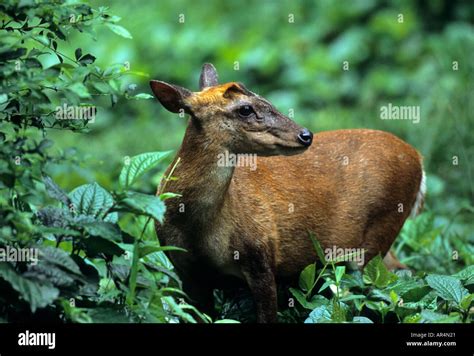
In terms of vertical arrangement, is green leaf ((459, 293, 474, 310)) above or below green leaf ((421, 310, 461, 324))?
above

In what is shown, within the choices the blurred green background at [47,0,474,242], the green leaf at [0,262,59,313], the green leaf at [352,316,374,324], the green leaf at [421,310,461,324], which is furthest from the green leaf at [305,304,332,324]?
the blurred green background at [47,0,474,242]

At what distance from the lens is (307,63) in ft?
42.9

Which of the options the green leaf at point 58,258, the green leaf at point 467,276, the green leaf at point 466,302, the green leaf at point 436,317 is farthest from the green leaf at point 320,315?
the green leaf at point 58,258

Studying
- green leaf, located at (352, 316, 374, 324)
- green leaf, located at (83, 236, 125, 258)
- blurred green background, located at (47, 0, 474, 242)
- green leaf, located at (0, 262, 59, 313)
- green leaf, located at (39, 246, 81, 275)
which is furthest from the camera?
blurred green background, located at (47, 0, 474, 242)

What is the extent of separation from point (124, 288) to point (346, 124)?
19.7 feet

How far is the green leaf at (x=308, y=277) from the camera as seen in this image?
5914 millimetres

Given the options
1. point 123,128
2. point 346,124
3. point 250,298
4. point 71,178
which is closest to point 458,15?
point 346,124

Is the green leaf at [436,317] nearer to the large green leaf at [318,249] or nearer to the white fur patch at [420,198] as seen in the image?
the large green leaf at [318,249]

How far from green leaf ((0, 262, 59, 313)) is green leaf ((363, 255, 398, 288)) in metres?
2.07

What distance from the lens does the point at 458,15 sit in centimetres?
1310

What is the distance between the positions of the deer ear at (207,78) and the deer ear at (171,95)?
0.49 m

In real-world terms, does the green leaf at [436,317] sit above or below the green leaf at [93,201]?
below

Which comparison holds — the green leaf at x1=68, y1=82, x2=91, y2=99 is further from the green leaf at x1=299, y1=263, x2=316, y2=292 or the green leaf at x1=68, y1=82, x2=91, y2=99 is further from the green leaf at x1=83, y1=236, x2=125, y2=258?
the green leaf at x1=299, y1=263, x2=316, y2=292

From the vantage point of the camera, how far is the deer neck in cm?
588
